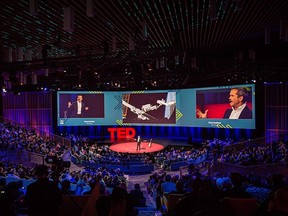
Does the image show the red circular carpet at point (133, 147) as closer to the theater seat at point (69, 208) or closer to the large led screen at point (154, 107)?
the large led screen at point (154, 107)

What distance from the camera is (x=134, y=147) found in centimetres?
2286

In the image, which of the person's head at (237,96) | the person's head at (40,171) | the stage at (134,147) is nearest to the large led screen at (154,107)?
the person's head at (237,96)

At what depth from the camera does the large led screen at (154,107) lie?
22.4m

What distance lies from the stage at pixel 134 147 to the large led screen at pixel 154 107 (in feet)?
8.16

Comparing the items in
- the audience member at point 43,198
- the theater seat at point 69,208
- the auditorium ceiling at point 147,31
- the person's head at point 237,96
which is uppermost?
the auditorium ceiling at point 147,31

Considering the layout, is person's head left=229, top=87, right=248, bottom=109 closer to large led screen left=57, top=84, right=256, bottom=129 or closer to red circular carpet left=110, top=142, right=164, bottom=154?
large led screen left=57, top=84, right=256, bottom=129

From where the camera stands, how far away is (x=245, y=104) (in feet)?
69.0

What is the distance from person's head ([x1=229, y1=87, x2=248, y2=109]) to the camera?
2100cm

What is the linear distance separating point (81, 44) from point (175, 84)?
42.3 feet

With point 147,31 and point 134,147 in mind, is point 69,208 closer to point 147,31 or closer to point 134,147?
point 147,31

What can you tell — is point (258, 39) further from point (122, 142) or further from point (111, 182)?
point (122, 142)

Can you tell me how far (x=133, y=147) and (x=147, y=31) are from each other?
13.1 metres

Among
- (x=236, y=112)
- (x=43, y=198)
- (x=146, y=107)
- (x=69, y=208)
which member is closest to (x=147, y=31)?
(x=69, y=208)

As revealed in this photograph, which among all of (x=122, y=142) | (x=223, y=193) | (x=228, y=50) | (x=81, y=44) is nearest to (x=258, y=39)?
(x=228, y=50)
